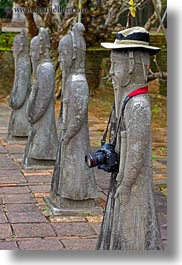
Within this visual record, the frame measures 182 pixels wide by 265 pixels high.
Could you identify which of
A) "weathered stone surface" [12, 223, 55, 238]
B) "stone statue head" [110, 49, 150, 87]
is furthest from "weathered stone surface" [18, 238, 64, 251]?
"stone statue head" [110, 49, 150, 87]

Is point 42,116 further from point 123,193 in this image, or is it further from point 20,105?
point 123,193

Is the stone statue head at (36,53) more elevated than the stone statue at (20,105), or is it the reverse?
the stone statue head at (36,53)

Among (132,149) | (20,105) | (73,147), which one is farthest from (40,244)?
(20,105)

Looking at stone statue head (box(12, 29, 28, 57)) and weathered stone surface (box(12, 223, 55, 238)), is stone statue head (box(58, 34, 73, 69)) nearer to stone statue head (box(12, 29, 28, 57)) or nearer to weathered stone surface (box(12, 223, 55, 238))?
weathered stone surface (box(12, 223, 55, 238))

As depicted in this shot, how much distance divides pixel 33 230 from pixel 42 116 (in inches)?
89.2

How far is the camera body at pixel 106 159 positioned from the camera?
156 inches

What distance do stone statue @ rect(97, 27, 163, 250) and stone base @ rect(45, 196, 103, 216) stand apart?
163cm

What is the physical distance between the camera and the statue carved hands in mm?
3916

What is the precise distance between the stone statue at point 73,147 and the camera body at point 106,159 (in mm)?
1564

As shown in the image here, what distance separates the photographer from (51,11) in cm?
1312

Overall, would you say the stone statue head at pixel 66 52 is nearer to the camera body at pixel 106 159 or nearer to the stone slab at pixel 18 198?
the stone slab at pixel 18 198

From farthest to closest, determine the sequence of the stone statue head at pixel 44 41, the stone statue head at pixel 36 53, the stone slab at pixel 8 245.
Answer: the stone statue head at pixel 36 53 → the stone statue head at pixel 44 41 → the stone slab at pixel 8 245

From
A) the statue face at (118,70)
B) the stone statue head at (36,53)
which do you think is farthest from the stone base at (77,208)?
the stone statue head at (36,53)

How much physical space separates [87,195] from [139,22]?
13265 millimetres
